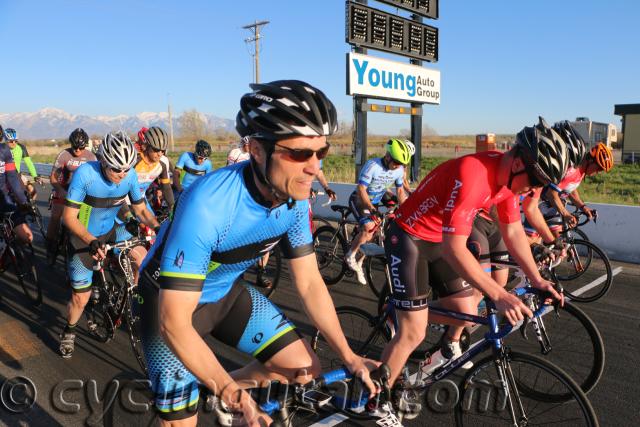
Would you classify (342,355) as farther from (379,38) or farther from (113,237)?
(379,38)

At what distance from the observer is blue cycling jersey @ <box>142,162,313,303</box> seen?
1870 millimetres

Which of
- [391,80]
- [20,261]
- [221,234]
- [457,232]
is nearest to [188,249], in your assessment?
[221,234]

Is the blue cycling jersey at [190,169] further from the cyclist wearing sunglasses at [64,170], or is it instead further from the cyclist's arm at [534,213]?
the cyclist's arm at [534,213]

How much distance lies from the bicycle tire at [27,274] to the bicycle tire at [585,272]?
23.2 feet

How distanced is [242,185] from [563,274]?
6683 millimetres

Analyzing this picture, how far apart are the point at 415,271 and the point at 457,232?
62 centimetres

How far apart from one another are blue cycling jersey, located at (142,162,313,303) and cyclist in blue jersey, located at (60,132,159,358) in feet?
7.99

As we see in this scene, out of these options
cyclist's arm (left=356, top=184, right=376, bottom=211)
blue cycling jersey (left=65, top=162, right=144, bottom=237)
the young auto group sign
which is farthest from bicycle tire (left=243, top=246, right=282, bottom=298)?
the young auto group sign

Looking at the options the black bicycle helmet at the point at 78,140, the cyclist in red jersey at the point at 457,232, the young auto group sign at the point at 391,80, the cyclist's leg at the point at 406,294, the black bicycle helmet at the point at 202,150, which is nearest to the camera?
the cyclist in red jersey at the point at 457,232

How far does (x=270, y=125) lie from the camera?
2.01 metres

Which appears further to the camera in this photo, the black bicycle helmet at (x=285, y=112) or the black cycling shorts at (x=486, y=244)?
the black cycling shorts at (x=486, y=244)

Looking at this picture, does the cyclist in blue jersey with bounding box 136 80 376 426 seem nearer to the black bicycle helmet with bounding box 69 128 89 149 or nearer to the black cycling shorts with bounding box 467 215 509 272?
the black cycling shorts with bounding box 467 215 509 272

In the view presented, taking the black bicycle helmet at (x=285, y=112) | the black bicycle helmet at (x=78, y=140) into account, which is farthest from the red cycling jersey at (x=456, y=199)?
the black bicycle helmet at (x=78, y=140)

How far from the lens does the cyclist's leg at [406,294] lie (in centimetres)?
340
